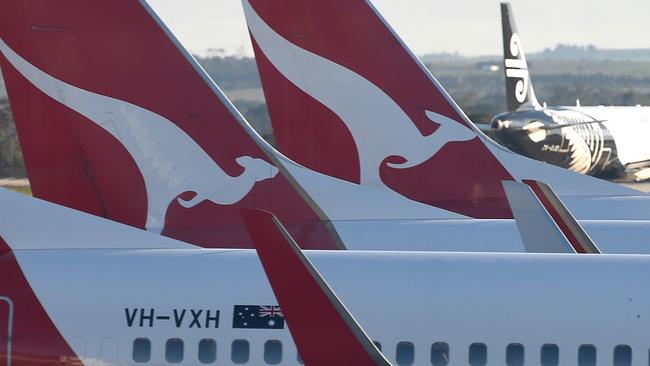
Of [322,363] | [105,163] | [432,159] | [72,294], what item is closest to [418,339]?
[322,363]

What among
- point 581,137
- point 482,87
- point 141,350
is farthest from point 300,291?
point 482,87

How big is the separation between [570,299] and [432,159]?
6980mm

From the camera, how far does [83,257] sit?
10680 mm

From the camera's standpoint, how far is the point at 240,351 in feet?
32.8

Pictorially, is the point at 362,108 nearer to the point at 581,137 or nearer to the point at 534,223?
the point at 534,223

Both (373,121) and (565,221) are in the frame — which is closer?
(565,221)

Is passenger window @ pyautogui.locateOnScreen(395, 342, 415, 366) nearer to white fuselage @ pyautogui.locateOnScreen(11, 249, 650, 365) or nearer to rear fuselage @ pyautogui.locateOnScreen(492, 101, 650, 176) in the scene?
white fuselage @ pyautogui.locateOnScreen(11, 249, 650, 365)

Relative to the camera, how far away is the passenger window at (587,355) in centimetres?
957

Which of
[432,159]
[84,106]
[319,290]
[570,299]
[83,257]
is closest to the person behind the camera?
[319,290]

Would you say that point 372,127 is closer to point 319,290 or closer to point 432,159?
point 432,159

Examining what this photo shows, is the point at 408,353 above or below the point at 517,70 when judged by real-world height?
below

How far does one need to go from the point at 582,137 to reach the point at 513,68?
508cm

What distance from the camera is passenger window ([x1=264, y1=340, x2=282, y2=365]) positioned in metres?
9.93

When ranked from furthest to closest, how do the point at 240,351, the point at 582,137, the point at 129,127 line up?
1. the point at 582,137
2. the point at 129,127
3. the point at 240,351
